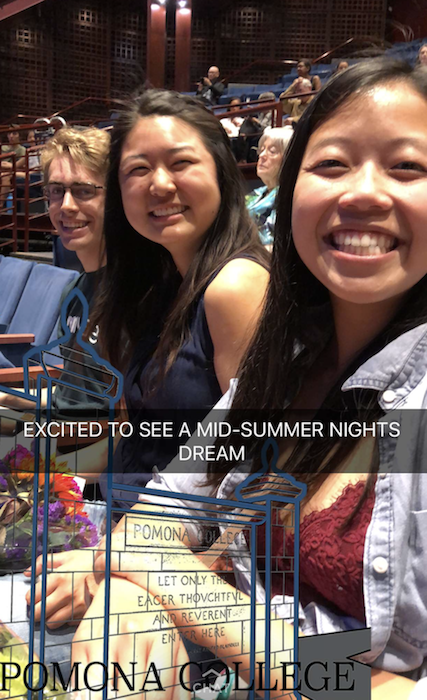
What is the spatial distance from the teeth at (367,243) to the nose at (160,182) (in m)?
0.22

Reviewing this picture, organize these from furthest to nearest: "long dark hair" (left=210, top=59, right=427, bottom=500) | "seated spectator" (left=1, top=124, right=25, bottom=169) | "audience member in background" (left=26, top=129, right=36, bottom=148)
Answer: "seated spectator" (left=1, top=124, right=25, bottom=169)
"audience member in background" (left=26, top=129, right=36, bottom=148)
"long dark hair" (left=210, top=59, right=427, bottom=500)

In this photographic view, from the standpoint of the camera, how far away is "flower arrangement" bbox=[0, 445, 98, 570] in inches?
16.1

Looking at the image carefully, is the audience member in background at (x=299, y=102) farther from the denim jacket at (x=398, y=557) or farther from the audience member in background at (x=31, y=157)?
the audience member in background at (x=31, y=157)

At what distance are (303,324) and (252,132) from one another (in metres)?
2.09

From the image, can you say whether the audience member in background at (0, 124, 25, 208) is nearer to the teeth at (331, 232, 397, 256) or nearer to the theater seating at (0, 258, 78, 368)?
the theater seating at (0, 258, 78, 368)

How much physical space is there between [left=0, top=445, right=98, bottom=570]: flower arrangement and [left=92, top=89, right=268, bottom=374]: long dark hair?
28cm

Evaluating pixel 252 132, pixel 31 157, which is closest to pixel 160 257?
pixel 31 157

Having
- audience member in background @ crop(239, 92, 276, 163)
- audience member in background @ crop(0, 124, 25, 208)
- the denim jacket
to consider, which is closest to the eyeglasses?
the denim jacket

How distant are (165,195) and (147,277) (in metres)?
0.19

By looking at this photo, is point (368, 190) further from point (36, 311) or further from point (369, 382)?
point (36, 311)

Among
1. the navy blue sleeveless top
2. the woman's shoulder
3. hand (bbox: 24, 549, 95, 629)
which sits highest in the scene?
the woman's shoulder

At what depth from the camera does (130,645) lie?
430 mm

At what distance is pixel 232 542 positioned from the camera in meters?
0.48

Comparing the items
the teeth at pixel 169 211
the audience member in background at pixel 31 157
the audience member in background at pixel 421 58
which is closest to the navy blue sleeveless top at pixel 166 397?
the teeth at pixel 169 211
